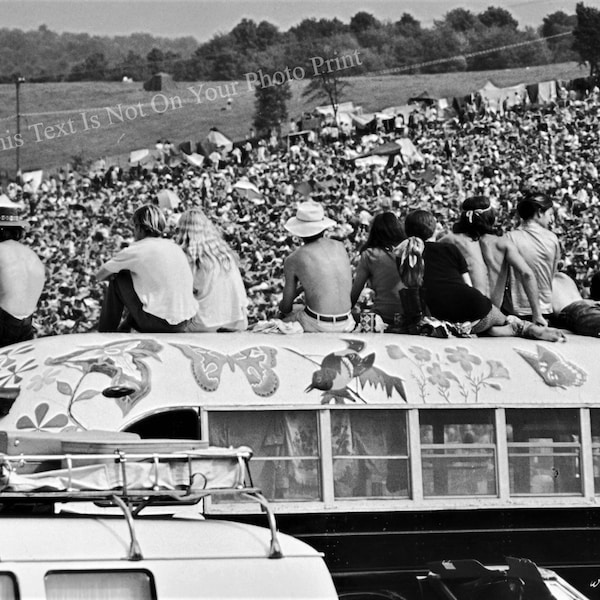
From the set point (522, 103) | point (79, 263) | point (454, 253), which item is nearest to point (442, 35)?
point (522, 103)

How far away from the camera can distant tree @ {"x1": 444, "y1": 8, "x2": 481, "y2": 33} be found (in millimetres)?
117938

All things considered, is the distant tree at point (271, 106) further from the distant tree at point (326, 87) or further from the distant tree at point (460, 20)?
the distant tree at point (460, 20)

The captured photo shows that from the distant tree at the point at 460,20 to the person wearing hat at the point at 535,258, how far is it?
10761 cm

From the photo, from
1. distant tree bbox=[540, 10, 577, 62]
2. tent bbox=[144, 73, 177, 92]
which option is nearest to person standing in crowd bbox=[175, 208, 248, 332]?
distant tree bbox=[540, 10, 577, 62]

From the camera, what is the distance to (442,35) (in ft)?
373

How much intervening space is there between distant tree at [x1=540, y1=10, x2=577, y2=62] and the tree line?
0.06 metres

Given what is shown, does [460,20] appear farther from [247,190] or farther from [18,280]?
[18,280]

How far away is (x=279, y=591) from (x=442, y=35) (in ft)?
361

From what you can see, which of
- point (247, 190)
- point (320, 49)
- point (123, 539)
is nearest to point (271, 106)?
point (320, 49)

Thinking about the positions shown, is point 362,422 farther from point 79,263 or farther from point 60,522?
point 79,263

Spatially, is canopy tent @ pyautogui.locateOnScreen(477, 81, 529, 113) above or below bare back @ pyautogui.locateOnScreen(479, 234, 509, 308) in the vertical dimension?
above

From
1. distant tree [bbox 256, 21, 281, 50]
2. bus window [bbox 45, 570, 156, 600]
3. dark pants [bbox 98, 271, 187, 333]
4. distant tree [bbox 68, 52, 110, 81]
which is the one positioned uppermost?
distant tree [bbox 256, 21, 281, 50]

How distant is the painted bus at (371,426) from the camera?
349 inches

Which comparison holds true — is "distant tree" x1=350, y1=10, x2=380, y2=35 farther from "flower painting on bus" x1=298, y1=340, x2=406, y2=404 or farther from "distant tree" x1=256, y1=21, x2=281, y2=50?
"flower painting on bus" x1=298, y1=340, x2=406, y2=404
